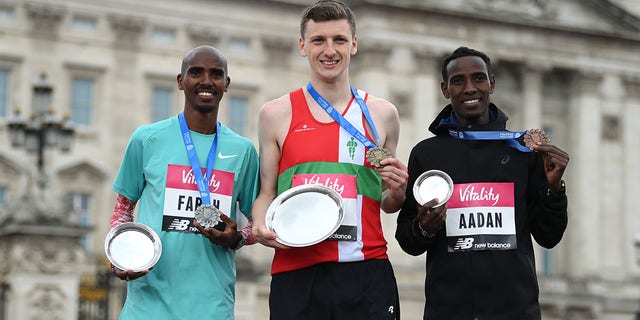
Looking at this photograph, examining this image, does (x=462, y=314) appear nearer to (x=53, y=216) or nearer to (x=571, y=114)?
(x=53, y=216)

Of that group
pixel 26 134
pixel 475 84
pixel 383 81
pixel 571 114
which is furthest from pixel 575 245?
pixel 475 84

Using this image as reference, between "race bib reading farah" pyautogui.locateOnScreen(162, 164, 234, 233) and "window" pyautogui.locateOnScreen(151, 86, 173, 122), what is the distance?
32.8m

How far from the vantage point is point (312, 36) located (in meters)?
6.57

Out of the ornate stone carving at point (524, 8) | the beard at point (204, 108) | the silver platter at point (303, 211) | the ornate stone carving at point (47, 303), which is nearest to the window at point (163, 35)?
the ornate stone carving at point (524, 8)

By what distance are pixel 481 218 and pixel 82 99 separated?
3269cm

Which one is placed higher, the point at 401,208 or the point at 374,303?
the point at 401,208

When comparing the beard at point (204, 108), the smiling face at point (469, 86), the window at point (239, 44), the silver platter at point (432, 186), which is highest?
the window at point (239, 44)

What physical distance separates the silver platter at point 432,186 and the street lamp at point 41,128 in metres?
16.4

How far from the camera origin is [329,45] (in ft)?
21.4

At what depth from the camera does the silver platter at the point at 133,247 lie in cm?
635

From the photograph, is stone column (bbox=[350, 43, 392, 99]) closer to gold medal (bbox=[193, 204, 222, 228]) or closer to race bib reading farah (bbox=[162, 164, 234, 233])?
race bib reading farah (bbox=[162, 164, 234, 233])

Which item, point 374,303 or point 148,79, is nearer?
point 374,303

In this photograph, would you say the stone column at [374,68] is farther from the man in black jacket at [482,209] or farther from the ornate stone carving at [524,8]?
the man in black jacket at [482,209]

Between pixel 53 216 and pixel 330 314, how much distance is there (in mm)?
10810
